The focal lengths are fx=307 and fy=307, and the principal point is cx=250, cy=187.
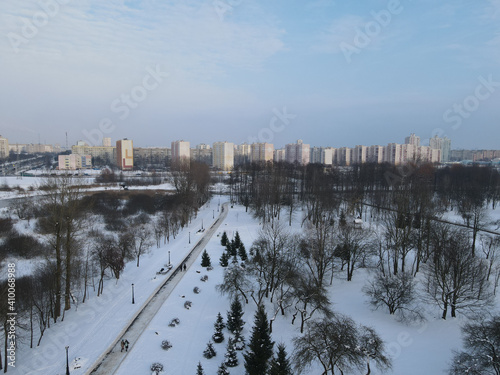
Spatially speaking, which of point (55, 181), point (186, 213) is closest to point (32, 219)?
point (186, 213)

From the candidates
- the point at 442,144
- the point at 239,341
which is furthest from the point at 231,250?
the point at 442,144

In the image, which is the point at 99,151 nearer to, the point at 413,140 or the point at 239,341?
the point at 413,140

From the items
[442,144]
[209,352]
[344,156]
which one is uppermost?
[442,144]

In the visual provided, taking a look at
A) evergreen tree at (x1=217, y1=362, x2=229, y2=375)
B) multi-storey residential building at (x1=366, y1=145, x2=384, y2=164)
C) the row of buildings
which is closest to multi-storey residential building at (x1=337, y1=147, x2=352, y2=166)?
the row of buildings

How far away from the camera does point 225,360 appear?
13.6 m

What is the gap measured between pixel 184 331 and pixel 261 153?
8797 centimetres

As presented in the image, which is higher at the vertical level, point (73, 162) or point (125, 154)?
point (125, 154)

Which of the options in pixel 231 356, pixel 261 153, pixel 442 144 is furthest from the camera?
pixel 442 144

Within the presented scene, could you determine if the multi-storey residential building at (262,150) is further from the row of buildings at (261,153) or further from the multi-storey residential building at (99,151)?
the multi-storey residential building at (99,151)

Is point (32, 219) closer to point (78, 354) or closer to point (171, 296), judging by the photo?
point (171, 296)

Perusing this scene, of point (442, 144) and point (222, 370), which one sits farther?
point (442, 144)

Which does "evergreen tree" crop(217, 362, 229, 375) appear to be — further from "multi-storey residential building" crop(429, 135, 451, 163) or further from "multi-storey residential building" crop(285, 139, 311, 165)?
"multi-storey residential building" crop(429, 135, 451, 163)

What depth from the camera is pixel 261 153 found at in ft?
333

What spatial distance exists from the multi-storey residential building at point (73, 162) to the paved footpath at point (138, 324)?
82.3 meters
